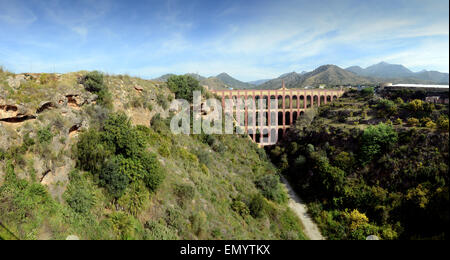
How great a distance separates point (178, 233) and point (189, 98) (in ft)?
76.5

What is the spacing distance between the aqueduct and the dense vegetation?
30.6ft

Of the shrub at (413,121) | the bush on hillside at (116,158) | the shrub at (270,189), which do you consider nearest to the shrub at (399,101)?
the shrub at (413,121)

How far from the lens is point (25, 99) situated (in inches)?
499

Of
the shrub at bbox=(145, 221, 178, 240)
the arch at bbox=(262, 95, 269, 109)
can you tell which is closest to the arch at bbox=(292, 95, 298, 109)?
the arch at bbox=(262, 95, 269, 109)

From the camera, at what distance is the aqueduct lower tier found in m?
43.0

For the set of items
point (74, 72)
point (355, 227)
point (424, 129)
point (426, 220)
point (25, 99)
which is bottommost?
point (355, 227)

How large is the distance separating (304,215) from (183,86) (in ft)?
78.9

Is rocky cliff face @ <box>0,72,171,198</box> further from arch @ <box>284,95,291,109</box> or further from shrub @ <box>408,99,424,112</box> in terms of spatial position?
arch @ <box>284,95,291,109</box>

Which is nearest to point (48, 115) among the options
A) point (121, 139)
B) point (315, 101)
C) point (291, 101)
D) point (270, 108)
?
point (121, 139)

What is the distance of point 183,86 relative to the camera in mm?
33000

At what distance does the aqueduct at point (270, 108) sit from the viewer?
141ft

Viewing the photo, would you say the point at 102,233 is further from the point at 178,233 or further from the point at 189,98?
the point at 189,98

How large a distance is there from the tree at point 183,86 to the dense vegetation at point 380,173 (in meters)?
18.8
